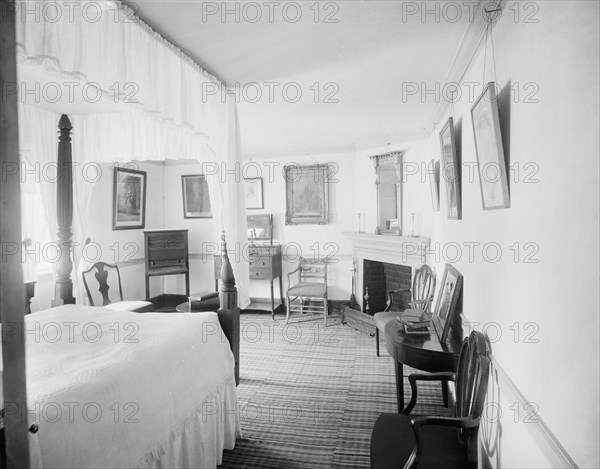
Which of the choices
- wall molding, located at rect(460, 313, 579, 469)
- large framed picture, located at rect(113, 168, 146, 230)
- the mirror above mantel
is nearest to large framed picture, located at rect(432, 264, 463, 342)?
wall molding, located at rect(460, 313, 579, 469)

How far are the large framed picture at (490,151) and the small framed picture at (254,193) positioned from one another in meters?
4.54

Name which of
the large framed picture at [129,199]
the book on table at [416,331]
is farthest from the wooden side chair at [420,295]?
the large framed picture at [129,199]

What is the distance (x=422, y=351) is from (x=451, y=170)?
1.43 metres

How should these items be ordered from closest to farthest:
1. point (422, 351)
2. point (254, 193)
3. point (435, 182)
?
point (422, 351) → point (435, 182) → point (254, 193)

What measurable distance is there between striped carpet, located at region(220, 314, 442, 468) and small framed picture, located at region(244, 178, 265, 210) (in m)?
2.25

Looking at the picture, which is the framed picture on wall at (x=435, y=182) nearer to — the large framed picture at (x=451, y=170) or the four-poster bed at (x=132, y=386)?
the large framed picture at (x=451, y=170)

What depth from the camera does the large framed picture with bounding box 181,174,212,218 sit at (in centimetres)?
634

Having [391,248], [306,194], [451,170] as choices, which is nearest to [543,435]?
[451,170]

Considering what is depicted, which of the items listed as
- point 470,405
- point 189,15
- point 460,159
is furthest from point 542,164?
point 189,15

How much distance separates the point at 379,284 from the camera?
5.46 m

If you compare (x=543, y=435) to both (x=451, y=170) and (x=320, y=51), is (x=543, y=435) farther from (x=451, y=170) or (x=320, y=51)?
(x=320, y=51)

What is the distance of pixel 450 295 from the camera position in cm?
273

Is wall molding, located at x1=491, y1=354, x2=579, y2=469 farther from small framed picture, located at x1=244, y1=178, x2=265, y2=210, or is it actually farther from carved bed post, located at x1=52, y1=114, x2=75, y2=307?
small framed picture, located at x1=244, y1=178, x2=265, y2=210

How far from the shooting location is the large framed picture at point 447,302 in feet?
8.07
